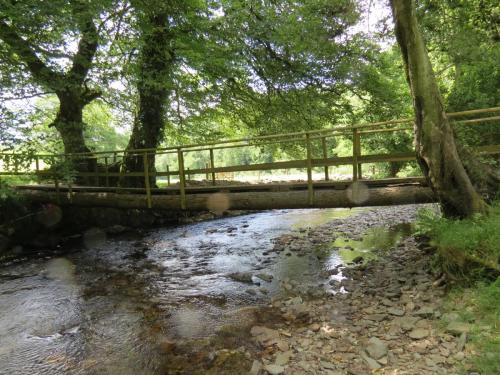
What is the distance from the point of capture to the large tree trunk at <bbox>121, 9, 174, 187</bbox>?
10.5 meters

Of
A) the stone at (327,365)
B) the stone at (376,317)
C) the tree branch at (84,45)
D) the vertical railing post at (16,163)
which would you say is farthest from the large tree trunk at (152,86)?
the stone at (327,365)

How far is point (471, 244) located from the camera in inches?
172

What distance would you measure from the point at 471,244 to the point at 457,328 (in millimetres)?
1237

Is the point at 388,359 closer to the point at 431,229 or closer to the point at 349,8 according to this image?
the point at 431,229

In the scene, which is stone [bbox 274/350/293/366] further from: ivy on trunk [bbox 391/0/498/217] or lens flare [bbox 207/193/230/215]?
lens flare [bbox 207/193/230/215]

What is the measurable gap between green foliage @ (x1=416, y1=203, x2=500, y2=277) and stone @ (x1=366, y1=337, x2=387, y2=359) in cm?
156

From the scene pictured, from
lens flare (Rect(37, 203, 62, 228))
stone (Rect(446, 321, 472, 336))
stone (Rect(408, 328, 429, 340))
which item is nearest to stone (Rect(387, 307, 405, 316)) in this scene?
stone (Rect(408, 328, 429, 340))

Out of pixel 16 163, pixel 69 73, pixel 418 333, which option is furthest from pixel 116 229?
pixel 418 333

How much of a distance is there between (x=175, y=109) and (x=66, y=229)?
6198 millimetres

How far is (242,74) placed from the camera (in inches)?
469

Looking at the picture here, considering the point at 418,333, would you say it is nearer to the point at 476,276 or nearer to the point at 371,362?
the point at 371,362

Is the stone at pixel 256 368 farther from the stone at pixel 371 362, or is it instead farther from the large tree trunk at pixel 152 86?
the large tree trunk at pixel 152 86

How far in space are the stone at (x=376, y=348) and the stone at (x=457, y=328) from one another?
2.37 ft

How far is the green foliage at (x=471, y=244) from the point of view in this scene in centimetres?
415
